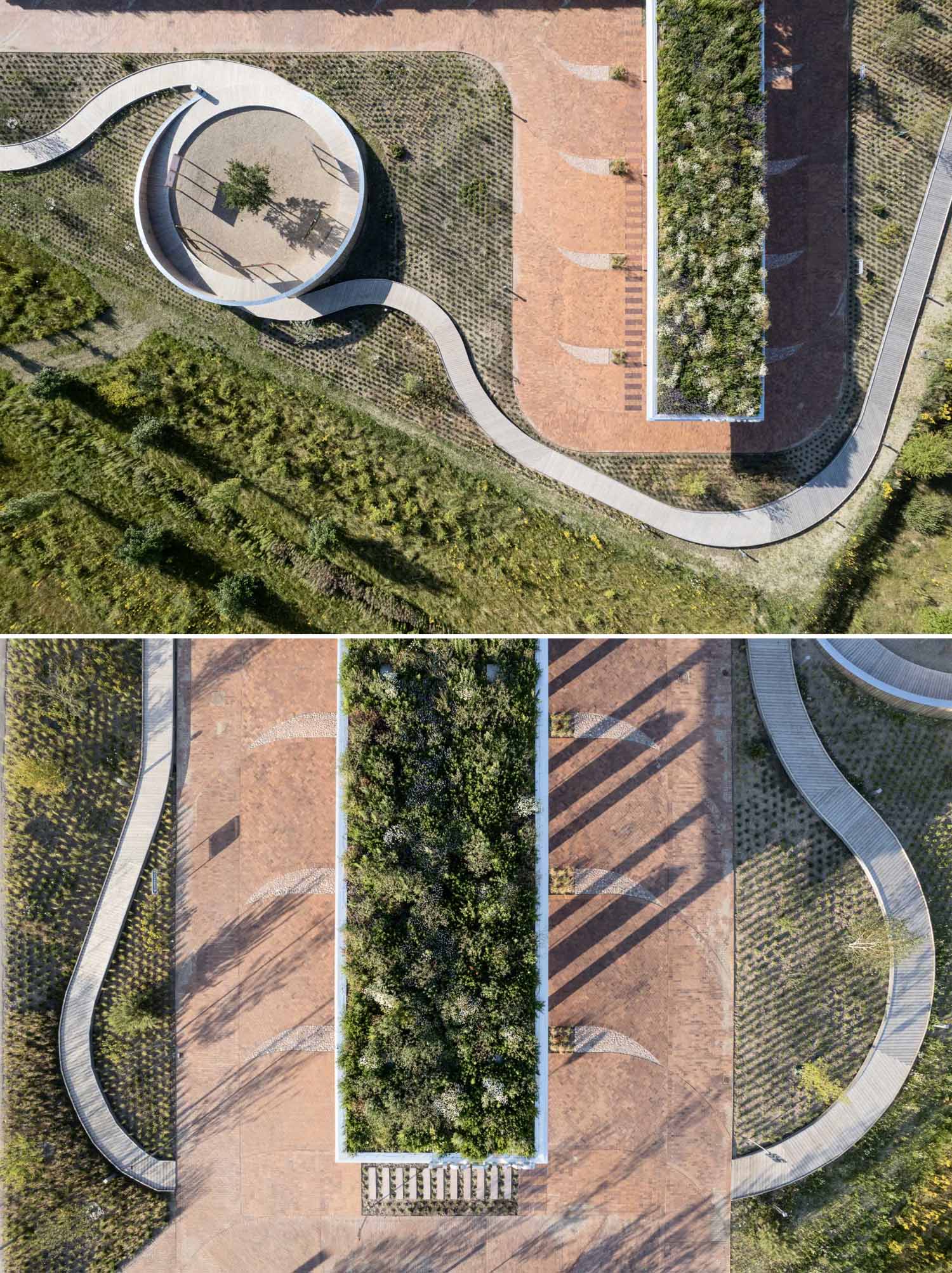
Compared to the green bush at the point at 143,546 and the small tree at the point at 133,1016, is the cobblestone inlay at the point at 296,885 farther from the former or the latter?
the green bush at the point at 143,546

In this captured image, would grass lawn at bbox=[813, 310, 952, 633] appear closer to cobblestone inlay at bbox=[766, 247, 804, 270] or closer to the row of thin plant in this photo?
cobblestone inlay at bbox=[766, 247, 804, 270]

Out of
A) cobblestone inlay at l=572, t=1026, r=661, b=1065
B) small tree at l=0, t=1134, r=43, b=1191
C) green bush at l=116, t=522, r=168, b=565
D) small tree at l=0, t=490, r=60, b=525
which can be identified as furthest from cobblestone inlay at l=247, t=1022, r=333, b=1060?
small tree at l=0, t=490, r=60, b=525

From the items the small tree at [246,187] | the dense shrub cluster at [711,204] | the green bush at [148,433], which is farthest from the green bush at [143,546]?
the dense shrub cluster at [711,204]

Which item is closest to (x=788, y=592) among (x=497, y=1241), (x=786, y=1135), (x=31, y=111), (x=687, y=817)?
(x=687, y=817)

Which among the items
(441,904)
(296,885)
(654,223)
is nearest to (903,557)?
(654,223)

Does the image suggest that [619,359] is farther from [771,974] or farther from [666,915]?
[771,974]

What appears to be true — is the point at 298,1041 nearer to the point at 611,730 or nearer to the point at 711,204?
the point at 611,730
